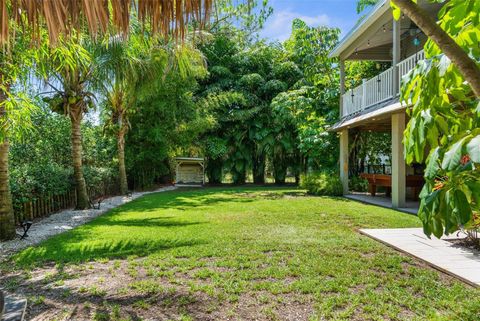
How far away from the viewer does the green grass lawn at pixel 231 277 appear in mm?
3379

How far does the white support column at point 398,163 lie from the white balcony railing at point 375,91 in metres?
0.87

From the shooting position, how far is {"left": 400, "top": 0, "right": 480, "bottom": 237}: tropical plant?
165cm

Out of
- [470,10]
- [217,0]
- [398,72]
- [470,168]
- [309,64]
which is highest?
→ [309,64]

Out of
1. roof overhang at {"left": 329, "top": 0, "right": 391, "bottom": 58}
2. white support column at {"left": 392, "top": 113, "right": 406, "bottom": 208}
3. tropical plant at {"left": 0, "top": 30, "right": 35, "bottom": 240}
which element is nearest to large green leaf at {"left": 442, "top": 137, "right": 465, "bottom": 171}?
tropical plant at {"left": 0, "top": 30, "right": 35, "bottom": 240}

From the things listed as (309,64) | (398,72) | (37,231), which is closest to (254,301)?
(37,231)

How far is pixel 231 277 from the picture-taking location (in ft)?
14.0

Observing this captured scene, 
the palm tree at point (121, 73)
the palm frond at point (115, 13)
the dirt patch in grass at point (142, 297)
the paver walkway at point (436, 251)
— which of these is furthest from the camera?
the palm tree at point (121, 73)

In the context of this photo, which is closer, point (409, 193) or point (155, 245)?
point (155, 245)

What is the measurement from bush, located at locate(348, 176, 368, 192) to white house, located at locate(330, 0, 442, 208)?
192cm

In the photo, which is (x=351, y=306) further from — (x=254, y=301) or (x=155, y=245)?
(x=155, y=245)

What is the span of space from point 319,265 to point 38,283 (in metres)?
3.54

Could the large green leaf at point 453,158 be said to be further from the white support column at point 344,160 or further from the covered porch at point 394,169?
the white support column at point 344,160

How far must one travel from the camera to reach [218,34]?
23.4m

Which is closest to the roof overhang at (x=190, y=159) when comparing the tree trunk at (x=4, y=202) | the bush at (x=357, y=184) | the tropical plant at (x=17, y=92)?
the bush at (x=357, y=184)
